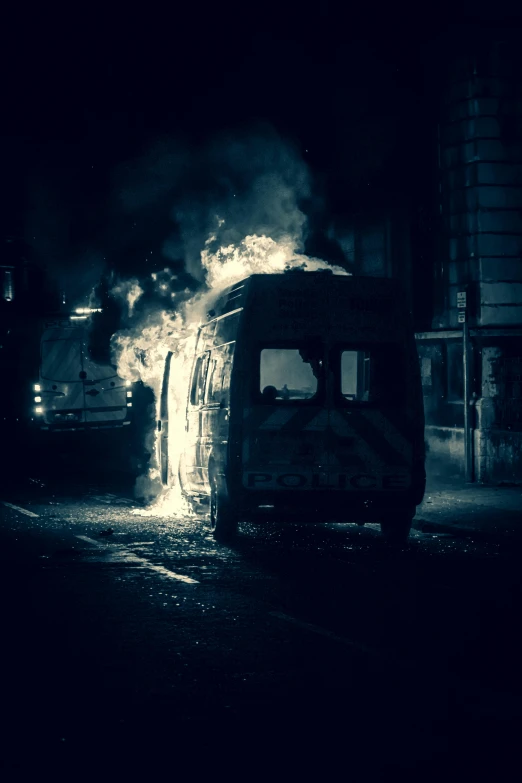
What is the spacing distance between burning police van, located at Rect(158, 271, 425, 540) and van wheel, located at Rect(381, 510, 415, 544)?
0.15 feet

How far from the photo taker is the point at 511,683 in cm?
602

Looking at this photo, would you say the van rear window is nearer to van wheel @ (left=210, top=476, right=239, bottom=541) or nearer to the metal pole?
van wheel @ (left=210, top=476, right=239, bottom=541)

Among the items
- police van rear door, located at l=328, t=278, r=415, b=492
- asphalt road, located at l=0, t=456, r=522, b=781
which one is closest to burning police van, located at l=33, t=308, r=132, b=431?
asphalt road, located at l=0, t=456, r=522, b=781

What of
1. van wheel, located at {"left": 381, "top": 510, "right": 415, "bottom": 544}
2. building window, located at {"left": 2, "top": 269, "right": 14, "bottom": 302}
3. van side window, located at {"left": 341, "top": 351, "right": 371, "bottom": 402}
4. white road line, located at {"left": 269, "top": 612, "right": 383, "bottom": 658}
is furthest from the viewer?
building window, located at {"left": 2, "top": 269, "right": 14, "bottom": 302}

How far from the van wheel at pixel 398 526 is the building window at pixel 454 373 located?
33.2ft

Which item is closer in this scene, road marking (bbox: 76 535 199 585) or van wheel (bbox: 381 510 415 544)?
road marking (bbox: 76 535 199 585)

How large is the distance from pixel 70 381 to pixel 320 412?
1389cm

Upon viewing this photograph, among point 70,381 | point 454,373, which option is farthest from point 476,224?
point 70,381

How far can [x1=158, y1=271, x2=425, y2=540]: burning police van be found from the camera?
1141cm

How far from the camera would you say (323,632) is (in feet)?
23.8

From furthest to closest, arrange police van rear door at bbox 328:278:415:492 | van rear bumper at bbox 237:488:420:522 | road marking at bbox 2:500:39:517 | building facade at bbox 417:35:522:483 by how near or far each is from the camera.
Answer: building facade at bbox 417:35:522:483, road marking at bbox 2:500:39:517, police van rear door at bbox 328:278:415:492, van rear bumper at bbox 237:488:420:522

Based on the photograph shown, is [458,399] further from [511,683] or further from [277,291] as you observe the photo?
[511,683]

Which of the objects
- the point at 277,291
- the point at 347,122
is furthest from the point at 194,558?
the point at 347,122

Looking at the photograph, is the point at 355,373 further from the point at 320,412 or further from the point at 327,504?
the point at 327,504
